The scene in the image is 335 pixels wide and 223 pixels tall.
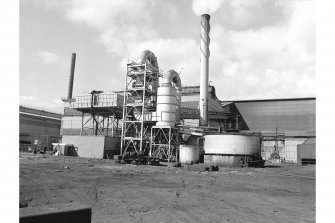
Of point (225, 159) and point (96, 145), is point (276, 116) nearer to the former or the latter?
point (225, 159)

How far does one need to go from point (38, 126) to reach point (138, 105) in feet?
158

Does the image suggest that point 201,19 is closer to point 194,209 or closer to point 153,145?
point 153,145

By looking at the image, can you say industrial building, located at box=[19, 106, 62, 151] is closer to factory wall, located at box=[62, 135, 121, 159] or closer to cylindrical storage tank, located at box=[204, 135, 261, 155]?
factory wall, located at box=[62, 135, 121, 159]

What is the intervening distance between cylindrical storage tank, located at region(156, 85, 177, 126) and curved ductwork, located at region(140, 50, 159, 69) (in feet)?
23.2

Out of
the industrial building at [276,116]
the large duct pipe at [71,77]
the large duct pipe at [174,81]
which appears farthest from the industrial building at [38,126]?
the industrial building at [276,116]

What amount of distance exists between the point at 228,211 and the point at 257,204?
2227mm

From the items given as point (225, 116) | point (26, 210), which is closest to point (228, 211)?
point (26, 210)

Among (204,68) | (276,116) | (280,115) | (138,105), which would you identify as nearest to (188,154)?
(138,105)

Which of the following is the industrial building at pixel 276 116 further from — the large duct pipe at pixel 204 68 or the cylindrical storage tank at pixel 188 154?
the cylindrical storage tank at pixel 188 154

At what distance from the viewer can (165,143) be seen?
1692 inches

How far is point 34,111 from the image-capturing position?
262 feet

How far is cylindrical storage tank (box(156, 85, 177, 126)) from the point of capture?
41.8m

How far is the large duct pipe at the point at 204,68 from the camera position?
154 feet

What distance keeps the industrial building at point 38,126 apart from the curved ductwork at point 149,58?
33.3 m
